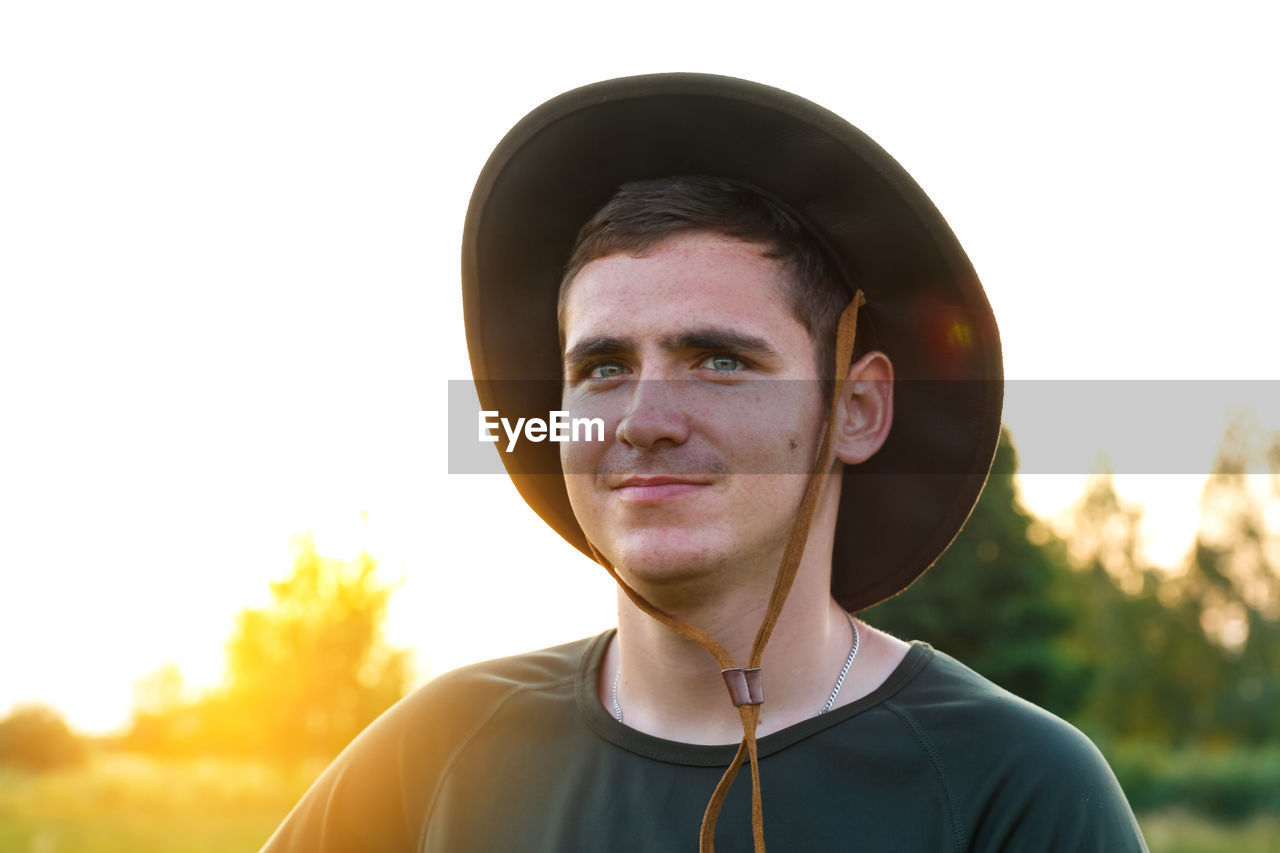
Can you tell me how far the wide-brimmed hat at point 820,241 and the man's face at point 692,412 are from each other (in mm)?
272

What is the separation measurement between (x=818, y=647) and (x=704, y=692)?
28 cm

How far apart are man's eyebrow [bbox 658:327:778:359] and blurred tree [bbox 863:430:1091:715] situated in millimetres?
23398

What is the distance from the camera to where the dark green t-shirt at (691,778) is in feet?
7.80

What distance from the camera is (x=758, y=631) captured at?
2.61 m

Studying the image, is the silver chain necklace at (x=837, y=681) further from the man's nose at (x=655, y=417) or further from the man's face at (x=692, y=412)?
A: the man's nose at (x=655, y=417)

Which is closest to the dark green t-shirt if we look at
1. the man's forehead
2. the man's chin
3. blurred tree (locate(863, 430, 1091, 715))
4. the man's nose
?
the man's chin

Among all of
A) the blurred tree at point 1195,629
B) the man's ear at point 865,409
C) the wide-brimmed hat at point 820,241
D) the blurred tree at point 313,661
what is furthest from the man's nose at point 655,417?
the blurred tree at point 1195,629

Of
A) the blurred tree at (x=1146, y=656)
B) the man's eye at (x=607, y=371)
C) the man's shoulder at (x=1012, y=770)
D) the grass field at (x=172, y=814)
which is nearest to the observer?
the man's shoulder at (x=1012, y=770)

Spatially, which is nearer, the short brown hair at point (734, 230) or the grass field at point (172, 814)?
the short brown hair at point (734, 230)

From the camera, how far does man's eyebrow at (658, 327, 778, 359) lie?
255 centimetres

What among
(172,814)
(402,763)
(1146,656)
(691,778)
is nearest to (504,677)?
(402,763)

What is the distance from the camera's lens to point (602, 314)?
268 cm

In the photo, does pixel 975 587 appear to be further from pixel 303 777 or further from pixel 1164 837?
pixel 303 777

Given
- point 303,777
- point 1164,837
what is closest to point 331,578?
point 303,777
